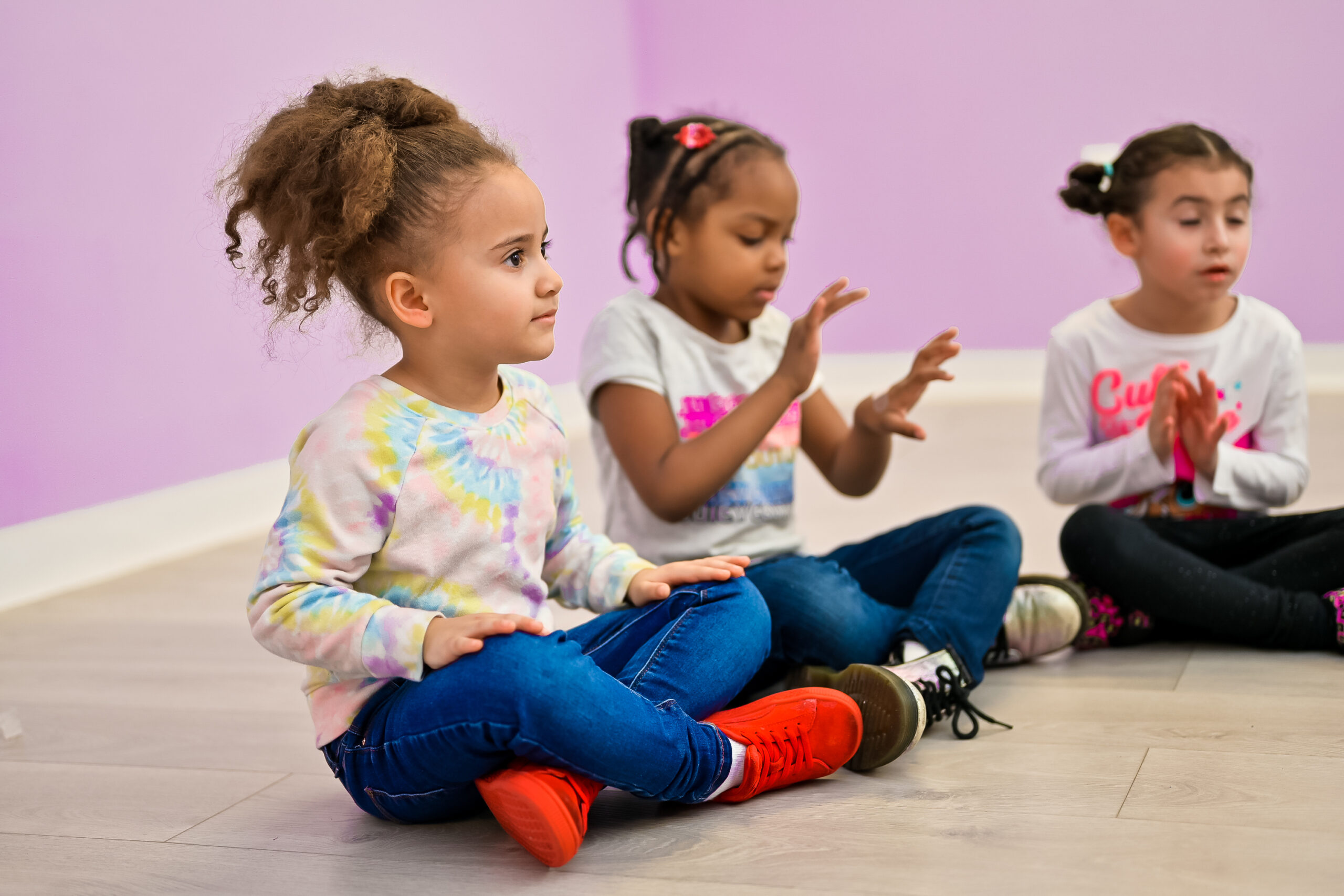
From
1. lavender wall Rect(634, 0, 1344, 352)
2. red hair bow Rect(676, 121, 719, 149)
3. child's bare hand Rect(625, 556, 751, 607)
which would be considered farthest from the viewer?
lavender wall Rect(634, 0, 1344, 352)

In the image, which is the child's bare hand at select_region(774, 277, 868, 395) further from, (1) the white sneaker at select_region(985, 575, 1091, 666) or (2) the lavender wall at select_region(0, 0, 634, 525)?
(2) the lavender wall at select_region(0, 0, 634, 525)

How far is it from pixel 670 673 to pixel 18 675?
0.87 meters

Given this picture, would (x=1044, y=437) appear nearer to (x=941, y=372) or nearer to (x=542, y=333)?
(x=941, y=372)

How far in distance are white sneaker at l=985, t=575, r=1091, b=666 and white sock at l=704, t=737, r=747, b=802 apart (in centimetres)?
44

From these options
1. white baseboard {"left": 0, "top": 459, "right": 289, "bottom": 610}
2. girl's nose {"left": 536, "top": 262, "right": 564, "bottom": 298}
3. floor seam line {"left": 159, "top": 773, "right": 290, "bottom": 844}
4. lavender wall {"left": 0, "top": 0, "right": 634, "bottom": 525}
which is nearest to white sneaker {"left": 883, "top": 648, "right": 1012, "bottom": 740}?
girl's nose {"left": 536, "top": 262, "right": 564, "bottom": 298}

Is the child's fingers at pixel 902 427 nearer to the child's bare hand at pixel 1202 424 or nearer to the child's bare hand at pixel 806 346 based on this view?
the child's bare hand at pixel 806 346

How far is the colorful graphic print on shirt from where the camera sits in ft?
4.65

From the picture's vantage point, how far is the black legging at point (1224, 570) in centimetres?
136

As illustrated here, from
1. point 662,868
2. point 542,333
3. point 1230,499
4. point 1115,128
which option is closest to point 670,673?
point 662,868

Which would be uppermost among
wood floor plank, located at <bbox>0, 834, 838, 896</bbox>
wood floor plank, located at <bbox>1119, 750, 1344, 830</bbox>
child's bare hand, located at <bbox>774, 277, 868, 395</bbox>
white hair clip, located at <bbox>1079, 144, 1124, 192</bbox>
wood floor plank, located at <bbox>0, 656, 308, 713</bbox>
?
white hair clip, located at <bbox>1079, 144, 1124, 192</bbox>

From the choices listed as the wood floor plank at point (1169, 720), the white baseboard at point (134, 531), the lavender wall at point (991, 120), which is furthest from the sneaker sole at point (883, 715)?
the lavender wall at point (991, 120)

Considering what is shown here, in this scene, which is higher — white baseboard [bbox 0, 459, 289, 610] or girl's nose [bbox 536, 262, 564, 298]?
girl's nose [bbox 536, 262, 564, 298]

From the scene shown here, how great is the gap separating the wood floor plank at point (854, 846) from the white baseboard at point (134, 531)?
104 centimetres

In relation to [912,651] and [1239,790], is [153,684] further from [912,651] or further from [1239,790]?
[1239,790]
